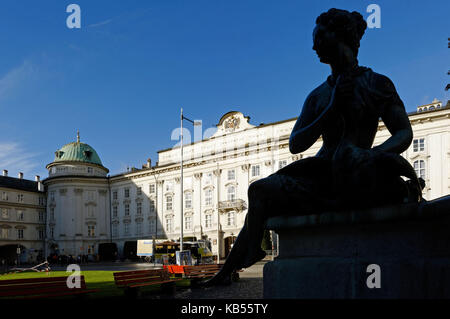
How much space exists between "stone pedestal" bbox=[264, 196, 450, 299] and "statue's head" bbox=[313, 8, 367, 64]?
4.09 ft

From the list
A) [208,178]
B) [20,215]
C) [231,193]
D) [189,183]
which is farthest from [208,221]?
[20,215]

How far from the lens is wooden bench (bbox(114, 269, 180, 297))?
36.6 feet

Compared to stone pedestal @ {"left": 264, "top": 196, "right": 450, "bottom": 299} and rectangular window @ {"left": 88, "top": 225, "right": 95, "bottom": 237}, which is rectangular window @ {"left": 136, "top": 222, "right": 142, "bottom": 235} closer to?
rectangular window @ {"left": 88, "top": 225, "right": 95, "bottom": 237}

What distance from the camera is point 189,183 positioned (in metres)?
55.2

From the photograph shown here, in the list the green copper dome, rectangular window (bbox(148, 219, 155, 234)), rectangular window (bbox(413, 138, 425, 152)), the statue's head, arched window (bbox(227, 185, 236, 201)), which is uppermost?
the green copper dome

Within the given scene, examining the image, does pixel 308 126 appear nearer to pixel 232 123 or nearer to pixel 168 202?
pixel 232 123

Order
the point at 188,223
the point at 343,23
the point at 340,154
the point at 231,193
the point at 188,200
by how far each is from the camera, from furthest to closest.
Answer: the point at 188,200, the point at 188,223, the point at 231,193, the point at 343,23, the point at 340,154

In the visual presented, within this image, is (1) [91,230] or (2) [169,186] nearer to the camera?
(2) [169,186]

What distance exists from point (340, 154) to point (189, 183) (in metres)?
52.8

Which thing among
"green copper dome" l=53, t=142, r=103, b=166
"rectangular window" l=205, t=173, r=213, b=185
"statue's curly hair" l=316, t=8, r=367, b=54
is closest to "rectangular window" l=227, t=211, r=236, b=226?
"rectangular window" l=205, t=173, r=213, b=185

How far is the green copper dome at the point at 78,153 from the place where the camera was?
65.7m

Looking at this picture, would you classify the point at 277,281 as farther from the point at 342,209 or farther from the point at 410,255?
the point at 410,255

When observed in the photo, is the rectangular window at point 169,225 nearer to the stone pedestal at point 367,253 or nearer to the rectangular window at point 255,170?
the rectangular window at point 255,170

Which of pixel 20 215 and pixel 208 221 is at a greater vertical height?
pixel 208 221
